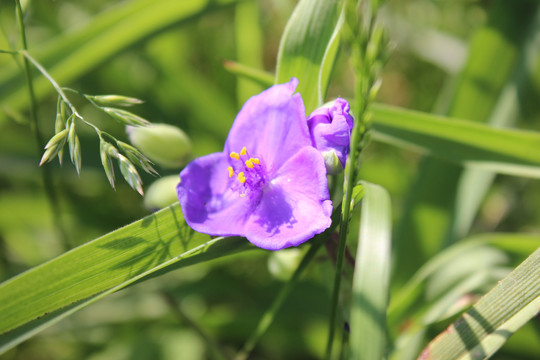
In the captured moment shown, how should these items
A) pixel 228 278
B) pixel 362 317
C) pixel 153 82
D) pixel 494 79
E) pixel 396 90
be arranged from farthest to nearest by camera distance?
pixel 396 90, pixel 153 82, pixel 228 278, pixel 494 79, pixel 362 317

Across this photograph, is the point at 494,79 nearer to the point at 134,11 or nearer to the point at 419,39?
the point at 419,39

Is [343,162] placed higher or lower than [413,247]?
higher

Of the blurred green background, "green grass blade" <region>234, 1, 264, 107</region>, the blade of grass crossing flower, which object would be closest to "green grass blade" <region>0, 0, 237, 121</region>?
the blurred green background

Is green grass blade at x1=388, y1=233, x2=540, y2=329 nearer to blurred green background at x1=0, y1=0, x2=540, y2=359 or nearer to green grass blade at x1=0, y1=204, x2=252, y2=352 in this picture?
blurred green background at x1=0, y1=0, x2=540, y2=359

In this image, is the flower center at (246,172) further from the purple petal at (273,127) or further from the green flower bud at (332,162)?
the green flower bud at (332,162)

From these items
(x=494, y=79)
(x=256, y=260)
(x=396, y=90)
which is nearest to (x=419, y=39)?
(x=396, y=90)

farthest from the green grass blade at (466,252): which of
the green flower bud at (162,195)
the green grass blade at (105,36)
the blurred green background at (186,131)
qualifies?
the green grass blade at (105,36)

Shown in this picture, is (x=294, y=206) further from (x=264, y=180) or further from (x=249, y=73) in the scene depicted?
(x=249, y=73)

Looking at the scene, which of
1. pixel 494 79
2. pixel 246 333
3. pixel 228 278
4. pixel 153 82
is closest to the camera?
pixel 494 79
